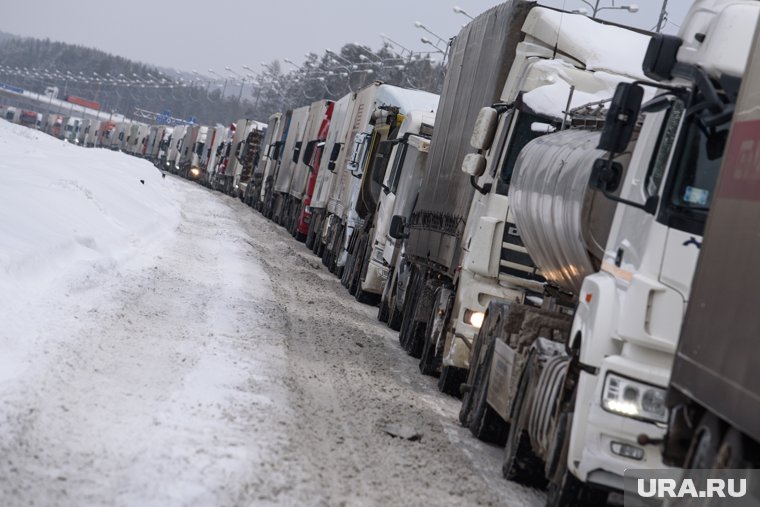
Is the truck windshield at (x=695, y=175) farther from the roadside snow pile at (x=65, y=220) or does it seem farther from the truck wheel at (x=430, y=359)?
the truck wheel at (x=430, y=359)

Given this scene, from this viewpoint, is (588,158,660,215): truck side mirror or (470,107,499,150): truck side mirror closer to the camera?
(588,158,660,215): truck side mirror

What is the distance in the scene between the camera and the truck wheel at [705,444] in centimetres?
523

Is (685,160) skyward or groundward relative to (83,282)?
skyward

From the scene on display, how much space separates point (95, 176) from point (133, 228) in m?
8.10

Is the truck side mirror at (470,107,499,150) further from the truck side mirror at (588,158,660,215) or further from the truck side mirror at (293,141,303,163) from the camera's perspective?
the truck side mirror at (293,141,303,163)

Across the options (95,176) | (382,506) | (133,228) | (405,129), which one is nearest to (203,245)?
(133,228)

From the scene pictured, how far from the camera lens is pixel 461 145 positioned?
14.7m

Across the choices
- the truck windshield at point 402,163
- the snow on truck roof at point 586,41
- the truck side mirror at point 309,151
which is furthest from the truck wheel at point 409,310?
the truck side mirror at point 309,151

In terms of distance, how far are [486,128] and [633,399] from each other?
653 cm

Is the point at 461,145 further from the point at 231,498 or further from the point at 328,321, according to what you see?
the point at 231,498

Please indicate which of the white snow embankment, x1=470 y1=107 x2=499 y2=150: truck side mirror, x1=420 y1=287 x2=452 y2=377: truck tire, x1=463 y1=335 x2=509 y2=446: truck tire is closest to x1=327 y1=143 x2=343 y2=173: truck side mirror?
the white snow embankment

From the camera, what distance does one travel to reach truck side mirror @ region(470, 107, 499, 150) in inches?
508

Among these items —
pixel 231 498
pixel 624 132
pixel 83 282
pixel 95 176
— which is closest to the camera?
pixel 231 498

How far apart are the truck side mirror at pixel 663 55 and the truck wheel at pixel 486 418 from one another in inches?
141
